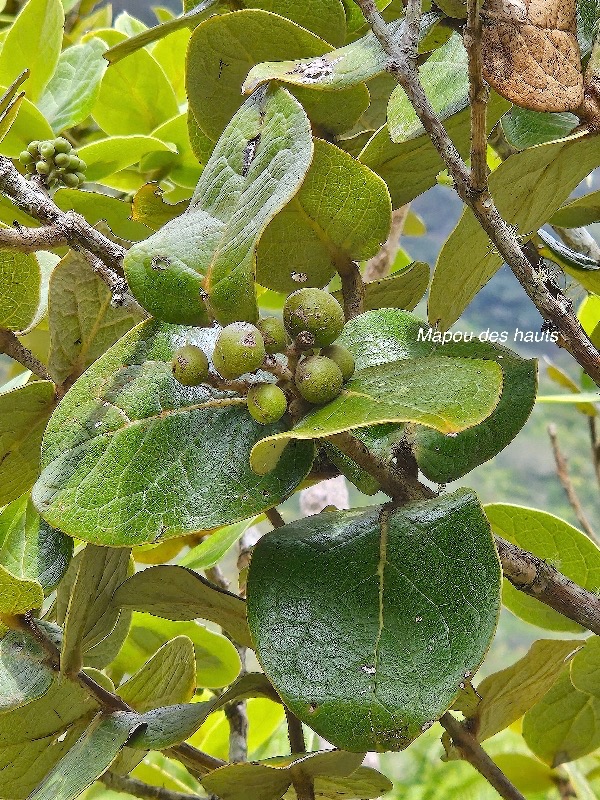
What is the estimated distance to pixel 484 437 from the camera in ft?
1.84

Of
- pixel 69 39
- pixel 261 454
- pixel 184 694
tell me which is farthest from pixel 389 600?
pixel 69 39

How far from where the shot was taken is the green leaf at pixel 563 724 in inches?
33.4

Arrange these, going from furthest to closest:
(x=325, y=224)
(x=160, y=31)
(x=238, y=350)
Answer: (x=160, y=31) < (x=325, y=224) < (x=238, y=350)

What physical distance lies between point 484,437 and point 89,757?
1.09 feet

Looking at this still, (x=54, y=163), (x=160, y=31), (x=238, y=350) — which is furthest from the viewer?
(x=54, y=163)

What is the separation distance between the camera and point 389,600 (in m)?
0.48

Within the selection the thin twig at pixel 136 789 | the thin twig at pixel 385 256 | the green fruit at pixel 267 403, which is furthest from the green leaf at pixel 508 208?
the thin twig at pixel 385 256

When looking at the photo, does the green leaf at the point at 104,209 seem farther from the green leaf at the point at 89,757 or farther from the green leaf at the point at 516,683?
the green leaf at the point at 516,683

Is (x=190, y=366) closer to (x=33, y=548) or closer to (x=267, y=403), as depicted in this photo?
(x=267, y=403)

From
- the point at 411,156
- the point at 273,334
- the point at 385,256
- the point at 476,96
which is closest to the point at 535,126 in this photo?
the point at 411,156

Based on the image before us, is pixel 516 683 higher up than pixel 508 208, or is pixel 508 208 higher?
pixel 508 208

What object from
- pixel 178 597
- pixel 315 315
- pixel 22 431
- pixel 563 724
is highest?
pixel 315 315

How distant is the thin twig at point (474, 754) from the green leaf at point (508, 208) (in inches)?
14.2

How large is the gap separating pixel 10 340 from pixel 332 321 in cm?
34
